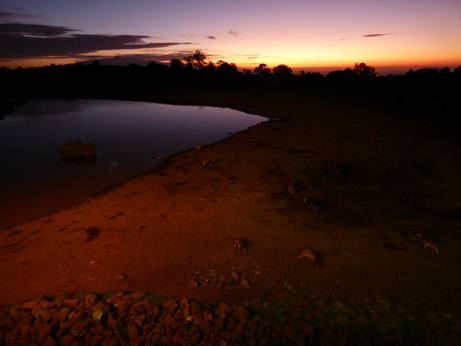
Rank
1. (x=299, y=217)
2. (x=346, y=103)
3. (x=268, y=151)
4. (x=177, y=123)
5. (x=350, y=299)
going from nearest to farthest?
1. (x=350, y=299)
2. (x=299, y=217)
3. (x=268, y=151)
4. (x=177, y=123)
5. (x=346, y=103)

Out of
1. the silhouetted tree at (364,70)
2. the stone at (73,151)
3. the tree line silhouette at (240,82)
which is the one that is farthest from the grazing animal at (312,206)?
the silhouetted tree at (364,70)

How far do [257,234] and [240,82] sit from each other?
4199cm

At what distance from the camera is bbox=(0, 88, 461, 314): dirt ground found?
16.3 ft

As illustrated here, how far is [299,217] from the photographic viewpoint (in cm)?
719

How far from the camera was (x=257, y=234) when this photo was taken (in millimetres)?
6438

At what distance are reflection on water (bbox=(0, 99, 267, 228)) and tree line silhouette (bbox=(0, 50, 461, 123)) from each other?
15173 millimetres

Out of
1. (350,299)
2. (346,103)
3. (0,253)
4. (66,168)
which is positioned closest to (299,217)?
(350,299)

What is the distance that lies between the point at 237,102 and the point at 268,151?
16.2m

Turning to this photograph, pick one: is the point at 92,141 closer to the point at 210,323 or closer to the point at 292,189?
the point at 292,189

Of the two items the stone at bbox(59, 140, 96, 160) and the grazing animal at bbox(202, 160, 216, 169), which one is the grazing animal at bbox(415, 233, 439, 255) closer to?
the grazing animal at bbox(202, 160, 216, 169)

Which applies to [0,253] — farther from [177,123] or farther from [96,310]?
[177,123]

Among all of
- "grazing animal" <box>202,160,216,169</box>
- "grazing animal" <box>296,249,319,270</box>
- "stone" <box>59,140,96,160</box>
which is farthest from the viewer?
"stone" <box>59,140,96,160</box>

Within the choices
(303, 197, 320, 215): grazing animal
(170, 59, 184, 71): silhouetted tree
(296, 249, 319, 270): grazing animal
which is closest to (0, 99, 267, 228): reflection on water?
(303, 197, 320, 215): grazing animal

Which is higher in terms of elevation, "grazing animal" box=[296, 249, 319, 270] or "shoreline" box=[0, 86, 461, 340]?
"grazing animal" box=[296, 249, 319, 270]
